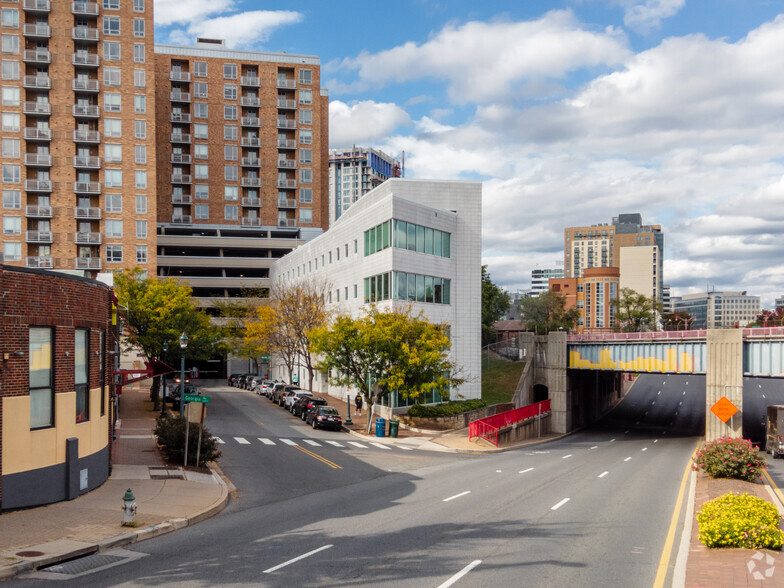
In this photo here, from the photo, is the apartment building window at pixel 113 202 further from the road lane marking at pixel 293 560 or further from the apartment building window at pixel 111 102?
the road lane marking at pixel 293 560

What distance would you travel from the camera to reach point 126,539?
15898 millimetres

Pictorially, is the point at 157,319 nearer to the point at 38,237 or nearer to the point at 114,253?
the point at 114,253

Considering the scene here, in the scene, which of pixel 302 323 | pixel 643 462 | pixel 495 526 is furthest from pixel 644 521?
pixel 302 323

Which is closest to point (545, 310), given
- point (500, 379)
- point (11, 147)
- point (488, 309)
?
point (488, 309)

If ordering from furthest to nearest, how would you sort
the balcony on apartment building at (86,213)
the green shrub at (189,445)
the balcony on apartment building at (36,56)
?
the balcony on apartment building at (86,213)
the balcony on apartment building at (36,56)
the green shrub at (189,445)

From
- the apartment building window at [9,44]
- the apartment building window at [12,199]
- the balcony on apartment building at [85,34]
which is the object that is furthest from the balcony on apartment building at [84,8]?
the apartment building window at [12,199]

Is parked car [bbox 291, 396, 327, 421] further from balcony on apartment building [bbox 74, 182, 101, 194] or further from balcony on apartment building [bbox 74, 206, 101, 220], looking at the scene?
balcony on apartment building [bbox 74, 182, 101, 194]

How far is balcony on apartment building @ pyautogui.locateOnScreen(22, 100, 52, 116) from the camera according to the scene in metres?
75.8

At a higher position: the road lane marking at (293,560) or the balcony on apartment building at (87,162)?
the balcony on apartment building at (87,162)

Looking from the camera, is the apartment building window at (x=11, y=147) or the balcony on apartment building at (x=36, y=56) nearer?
the balcony on apartment building at (x=36, y=56)

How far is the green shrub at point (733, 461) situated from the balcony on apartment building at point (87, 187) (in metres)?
72.1

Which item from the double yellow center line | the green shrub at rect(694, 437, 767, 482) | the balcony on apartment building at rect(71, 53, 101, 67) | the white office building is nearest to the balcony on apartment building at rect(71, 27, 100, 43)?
the balcony on apartment building at rect(71, 53, 101, 67)

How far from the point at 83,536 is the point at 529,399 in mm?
52550

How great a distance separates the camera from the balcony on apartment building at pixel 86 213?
7775cm
